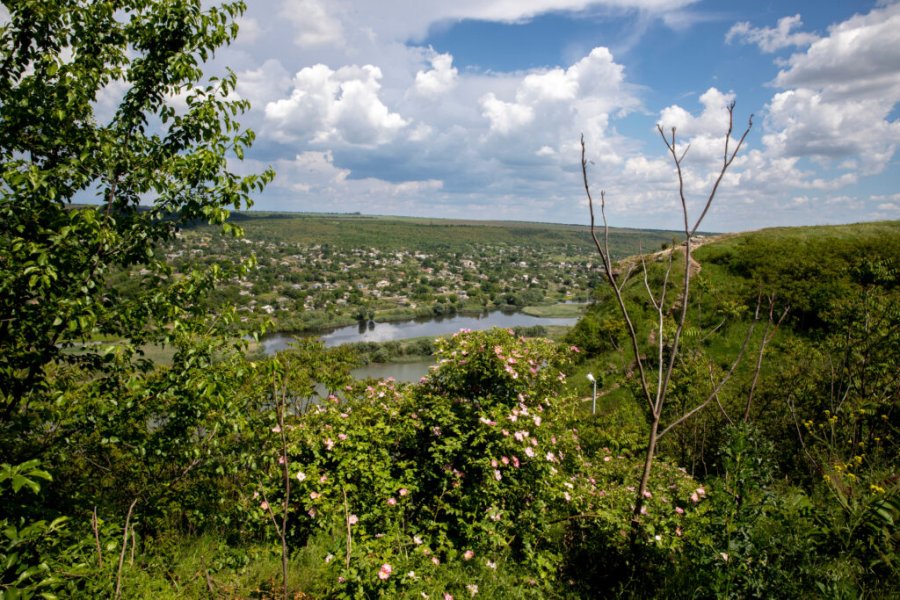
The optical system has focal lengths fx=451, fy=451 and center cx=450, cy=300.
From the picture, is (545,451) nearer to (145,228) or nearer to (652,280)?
(145,228)

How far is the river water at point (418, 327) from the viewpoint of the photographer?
136 feet

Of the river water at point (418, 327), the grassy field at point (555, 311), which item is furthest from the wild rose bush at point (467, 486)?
the grassy field at point (555, 311)

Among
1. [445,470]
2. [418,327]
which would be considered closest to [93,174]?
[445,470]

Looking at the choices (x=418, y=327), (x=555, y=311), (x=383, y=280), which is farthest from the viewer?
(x=383, y=280)

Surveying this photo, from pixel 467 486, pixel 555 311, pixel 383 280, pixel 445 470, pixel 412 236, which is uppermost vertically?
pixel 412 236

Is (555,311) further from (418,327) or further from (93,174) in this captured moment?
(93,174)

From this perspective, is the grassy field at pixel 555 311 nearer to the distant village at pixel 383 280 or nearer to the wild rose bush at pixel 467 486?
the distant village at pixel 383 280

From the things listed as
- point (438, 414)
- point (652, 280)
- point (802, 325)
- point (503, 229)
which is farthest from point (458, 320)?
point (503, 229)

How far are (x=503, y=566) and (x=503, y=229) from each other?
197 m

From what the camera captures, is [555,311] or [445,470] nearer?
[445,470]

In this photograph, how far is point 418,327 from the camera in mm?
52125

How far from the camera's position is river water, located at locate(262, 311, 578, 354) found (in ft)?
136

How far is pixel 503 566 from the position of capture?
3439 mm

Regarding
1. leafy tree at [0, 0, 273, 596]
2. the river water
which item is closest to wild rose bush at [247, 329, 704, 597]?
leafy tree at [0, 0, 273, 596]
